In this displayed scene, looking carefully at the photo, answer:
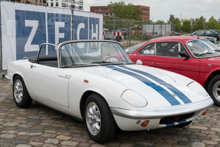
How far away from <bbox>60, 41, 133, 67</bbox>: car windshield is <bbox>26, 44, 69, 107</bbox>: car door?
0.27m

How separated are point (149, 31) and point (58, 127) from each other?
2093 cm

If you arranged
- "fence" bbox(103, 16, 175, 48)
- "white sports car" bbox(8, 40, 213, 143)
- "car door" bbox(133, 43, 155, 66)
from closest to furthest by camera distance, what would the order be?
"white sports car" bbox(8, 40, 213, 143), "car door" bbox(133, 43, 155, 66), "fence" bbox(103, 16, 175, 48)

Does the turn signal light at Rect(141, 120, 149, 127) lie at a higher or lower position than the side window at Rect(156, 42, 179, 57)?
lower

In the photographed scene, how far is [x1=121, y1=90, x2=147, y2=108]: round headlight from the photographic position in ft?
11.4

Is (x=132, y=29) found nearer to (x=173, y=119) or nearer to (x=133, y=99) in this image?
(x=173, y=119)

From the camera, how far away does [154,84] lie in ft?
12.9

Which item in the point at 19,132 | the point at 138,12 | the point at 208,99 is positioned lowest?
the point at 19,132

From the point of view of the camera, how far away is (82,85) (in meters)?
4.05

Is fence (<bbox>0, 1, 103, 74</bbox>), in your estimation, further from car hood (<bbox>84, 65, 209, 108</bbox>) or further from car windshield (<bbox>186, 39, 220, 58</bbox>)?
car hood (<bbox>84, 65, 209, 108</bbox>)

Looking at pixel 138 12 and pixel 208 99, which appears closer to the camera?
pixel 208 99

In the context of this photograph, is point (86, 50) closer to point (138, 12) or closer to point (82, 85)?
point (82, 85)

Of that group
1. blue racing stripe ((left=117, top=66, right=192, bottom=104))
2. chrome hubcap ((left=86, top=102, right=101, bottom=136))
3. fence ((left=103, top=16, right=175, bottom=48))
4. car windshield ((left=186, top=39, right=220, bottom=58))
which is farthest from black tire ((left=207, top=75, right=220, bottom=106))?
fence ((left=103, top=16, right=175, bottom=48))

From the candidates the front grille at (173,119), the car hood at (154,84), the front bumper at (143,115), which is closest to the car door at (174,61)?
the car hood at (154,84)

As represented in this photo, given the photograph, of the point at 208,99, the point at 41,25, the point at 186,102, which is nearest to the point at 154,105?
the point at 186,102
